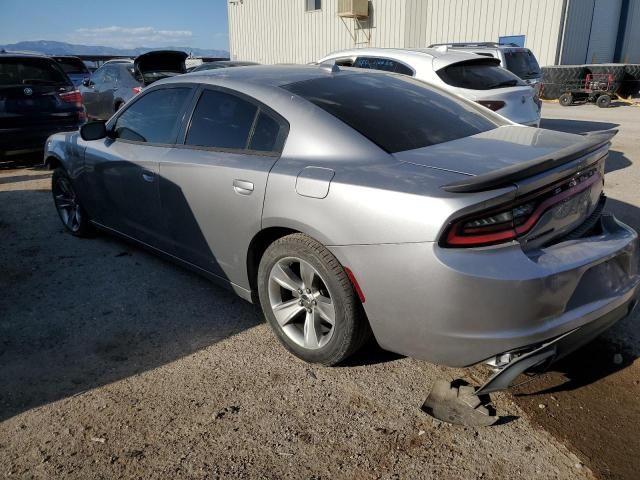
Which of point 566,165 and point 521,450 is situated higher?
point 566,165

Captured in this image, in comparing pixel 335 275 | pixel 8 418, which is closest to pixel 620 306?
pixel 335 275

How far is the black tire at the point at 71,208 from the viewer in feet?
16.3

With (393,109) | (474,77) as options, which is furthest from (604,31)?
(393,109)

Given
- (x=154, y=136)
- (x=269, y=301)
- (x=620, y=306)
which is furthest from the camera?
(x=154, y=136)

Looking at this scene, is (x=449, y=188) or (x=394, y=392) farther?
(x=394, y=392)

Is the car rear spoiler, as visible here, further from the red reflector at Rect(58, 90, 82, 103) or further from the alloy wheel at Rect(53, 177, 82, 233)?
the red reflector at Rect(58, 90, 82, 103)

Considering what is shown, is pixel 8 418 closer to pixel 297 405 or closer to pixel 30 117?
pixel 297 405

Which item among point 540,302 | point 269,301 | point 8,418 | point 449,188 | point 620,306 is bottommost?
point 8,418

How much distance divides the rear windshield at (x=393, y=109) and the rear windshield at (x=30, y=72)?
669cm

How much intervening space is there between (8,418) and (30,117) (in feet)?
22.1

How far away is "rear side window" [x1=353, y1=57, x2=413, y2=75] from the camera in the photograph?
23.7 feet

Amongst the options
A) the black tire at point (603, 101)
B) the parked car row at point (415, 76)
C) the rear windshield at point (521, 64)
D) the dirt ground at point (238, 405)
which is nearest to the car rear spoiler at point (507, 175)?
the dirt ground at point (238, 405)

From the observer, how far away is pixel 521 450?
2.32 meters

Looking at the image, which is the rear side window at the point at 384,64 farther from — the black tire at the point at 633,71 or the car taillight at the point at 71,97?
the black tire at the point at 633,71
